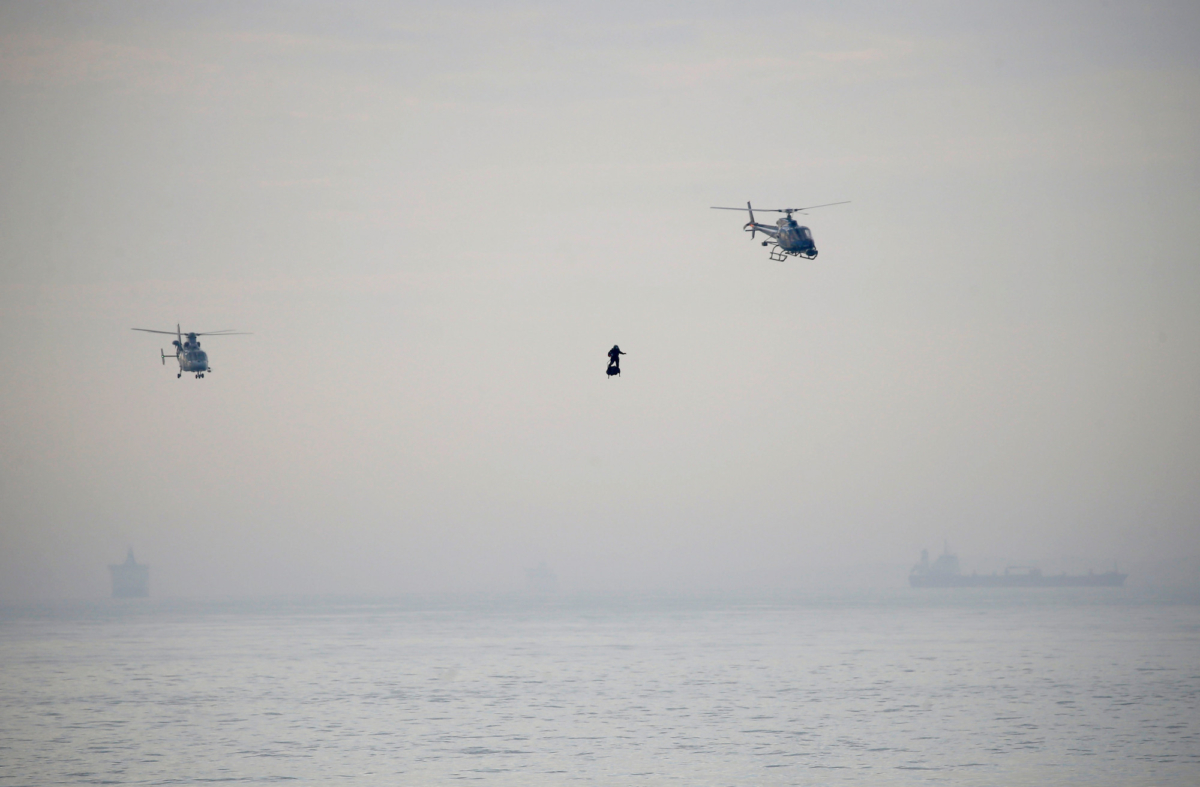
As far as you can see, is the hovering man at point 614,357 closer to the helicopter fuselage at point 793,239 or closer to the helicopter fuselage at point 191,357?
the helicopter fuselage at point 793,239

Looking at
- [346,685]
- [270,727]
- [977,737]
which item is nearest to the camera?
[977,737]

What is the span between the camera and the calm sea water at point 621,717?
71000mm

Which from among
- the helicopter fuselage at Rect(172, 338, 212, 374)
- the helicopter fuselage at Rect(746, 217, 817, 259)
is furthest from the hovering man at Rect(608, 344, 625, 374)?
the helicopter fuselage at Rect(172, 338, 212, 374)

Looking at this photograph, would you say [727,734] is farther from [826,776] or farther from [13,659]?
[13,659]

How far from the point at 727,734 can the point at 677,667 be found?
177ft

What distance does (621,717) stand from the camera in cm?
9350

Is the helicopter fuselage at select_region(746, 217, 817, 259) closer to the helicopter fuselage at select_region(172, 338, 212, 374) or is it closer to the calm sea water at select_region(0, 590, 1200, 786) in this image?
the calm sea water at select_region(0, 590, 1200, 786)

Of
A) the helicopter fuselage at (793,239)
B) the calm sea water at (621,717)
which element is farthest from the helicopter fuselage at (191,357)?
the helicopter fuselage at (793,239)

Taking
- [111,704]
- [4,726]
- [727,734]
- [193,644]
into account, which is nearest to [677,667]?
[727,734]

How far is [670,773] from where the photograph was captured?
230 ft

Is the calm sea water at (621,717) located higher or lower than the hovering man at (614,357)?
lower

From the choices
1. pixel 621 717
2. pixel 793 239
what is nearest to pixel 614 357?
pixel 793 239

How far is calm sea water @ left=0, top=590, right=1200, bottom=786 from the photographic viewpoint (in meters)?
71.0

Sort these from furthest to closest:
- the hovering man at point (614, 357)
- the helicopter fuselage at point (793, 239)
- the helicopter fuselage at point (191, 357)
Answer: the helicopter fuselage at point (191, 357) → the helicopter fuselage at point (793, 239) → the hovering man at point (614, 357)
